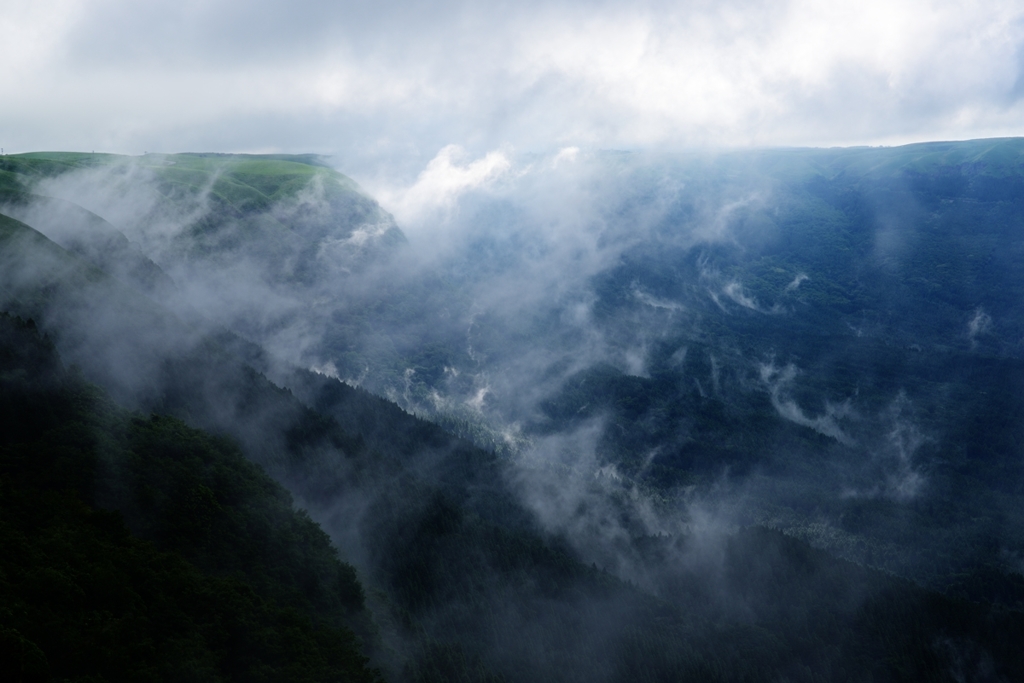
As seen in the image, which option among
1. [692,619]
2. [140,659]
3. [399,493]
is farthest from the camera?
[692,619]

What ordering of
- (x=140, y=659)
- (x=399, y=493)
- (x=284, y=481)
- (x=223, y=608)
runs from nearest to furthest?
(x=140, y=659), (x=223, y=608), (x=284, y=481), (x=399, y=493)

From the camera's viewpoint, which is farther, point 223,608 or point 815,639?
point 815,639

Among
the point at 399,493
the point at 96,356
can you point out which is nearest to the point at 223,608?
the point at 96,356

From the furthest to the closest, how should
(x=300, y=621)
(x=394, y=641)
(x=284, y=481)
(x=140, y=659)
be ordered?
1. (x=284, y=481)
2. (x=394, y=641)
3. (x=300, y=621)
4. (x=140, y=659)

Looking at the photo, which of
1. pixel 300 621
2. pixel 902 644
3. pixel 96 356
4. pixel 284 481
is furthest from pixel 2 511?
pixel 902 644

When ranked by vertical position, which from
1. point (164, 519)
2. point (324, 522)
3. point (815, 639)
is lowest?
point (815, 639)

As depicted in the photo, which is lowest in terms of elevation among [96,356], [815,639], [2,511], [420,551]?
[815,639]

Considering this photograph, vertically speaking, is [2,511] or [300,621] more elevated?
[2,511]

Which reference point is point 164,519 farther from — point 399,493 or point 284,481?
point 399,493

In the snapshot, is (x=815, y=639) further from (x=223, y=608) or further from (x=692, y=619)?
(x=223, y=608)
